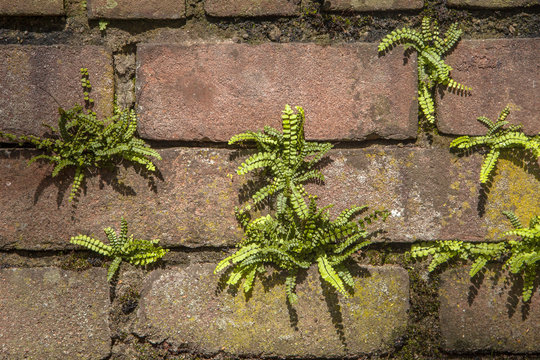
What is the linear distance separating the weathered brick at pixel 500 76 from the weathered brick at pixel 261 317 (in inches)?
53.3

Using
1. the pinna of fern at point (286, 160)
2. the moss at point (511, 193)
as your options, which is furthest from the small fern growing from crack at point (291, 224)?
the moss at point (511, 193)

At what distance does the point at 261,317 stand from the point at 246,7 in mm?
1996

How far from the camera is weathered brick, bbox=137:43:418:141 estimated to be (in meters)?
2.46

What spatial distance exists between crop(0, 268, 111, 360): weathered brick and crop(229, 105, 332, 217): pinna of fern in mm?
1178

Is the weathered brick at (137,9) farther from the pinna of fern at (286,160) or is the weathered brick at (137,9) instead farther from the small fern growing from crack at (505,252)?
the small fern growing from crack at (505,252)

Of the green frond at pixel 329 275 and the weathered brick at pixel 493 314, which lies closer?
the green frond at pixel 329 275

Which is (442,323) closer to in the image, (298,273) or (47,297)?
(298,273)

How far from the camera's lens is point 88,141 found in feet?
8.05

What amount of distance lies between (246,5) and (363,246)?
1715 millimetres

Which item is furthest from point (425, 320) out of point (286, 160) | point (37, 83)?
point (37, 83)

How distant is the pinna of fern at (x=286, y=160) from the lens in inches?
93.5

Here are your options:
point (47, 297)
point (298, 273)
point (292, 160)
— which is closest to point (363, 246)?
point (298, 273)

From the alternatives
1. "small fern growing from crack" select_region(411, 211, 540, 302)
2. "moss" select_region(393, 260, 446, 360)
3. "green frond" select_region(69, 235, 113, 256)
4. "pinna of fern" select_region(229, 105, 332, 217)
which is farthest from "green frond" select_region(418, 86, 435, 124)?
"green frond" select_region(69, 235, 113, 256)

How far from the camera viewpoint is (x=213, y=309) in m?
2.53
